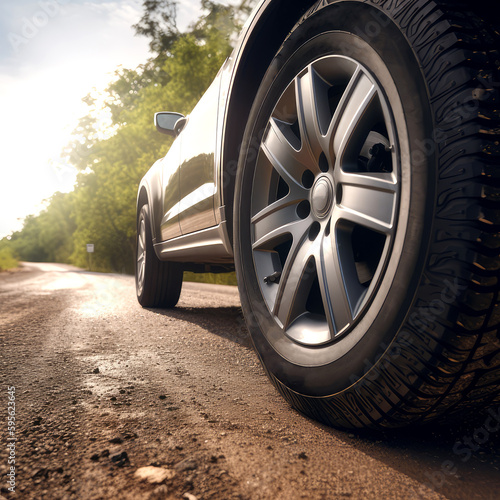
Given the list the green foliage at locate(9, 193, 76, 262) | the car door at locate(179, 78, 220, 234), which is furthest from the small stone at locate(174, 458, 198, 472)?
the green foliage at locate(9, 193, 76, 262)

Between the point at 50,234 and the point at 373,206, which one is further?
the point at 50,234

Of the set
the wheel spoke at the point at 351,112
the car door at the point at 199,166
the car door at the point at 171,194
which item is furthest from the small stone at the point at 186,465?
the car door at the point at 171,194

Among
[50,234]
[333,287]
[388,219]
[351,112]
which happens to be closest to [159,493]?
[333,287]

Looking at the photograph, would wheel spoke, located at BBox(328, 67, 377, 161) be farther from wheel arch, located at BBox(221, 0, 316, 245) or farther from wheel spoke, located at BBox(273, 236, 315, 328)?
wheel arch, located at BBox(221, 0, 316, 245)

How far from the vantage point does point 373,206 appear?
119cm

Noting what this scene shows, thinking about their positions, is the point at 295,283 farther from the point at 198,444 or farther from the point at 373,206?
the point at 198,444

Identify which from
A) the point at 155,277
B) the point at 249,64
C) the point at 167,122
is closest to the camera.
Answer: the point at 249,64

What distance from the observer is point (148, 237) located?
408 centimetres

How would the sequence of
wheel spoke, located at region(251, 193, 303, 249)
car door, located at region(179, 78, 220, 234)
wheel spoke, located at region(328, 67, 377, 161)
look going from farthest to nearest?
car door, located at region(179, 78, 220, 234) → wheel spoke, located at region(251, 193, 303, 249) → wheel spoke, located at region(328, 67, 377, 161)

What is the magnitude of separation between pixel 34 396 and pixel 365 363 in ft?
3.73

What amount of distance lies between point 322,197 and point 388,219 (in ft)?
1.08

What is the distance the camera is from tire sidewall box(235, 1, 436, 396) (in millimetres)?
1025

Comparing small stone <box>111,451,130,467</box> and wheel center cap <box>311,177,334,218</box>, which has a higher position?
wheel center cap <box>311,177,334,218</box>

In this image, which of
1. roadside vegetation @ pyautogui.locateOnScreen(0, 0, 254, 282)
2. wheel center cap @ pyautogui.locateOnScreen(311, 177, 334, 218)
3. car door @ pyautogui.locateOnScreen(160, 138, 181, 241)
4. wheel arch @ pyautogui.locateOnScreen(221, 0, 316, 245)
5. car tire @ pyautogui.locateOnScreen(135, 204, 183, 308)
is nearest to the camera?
wheel center cap @ pyautogui.locateOnScreen(311, 177, 334, 218)
